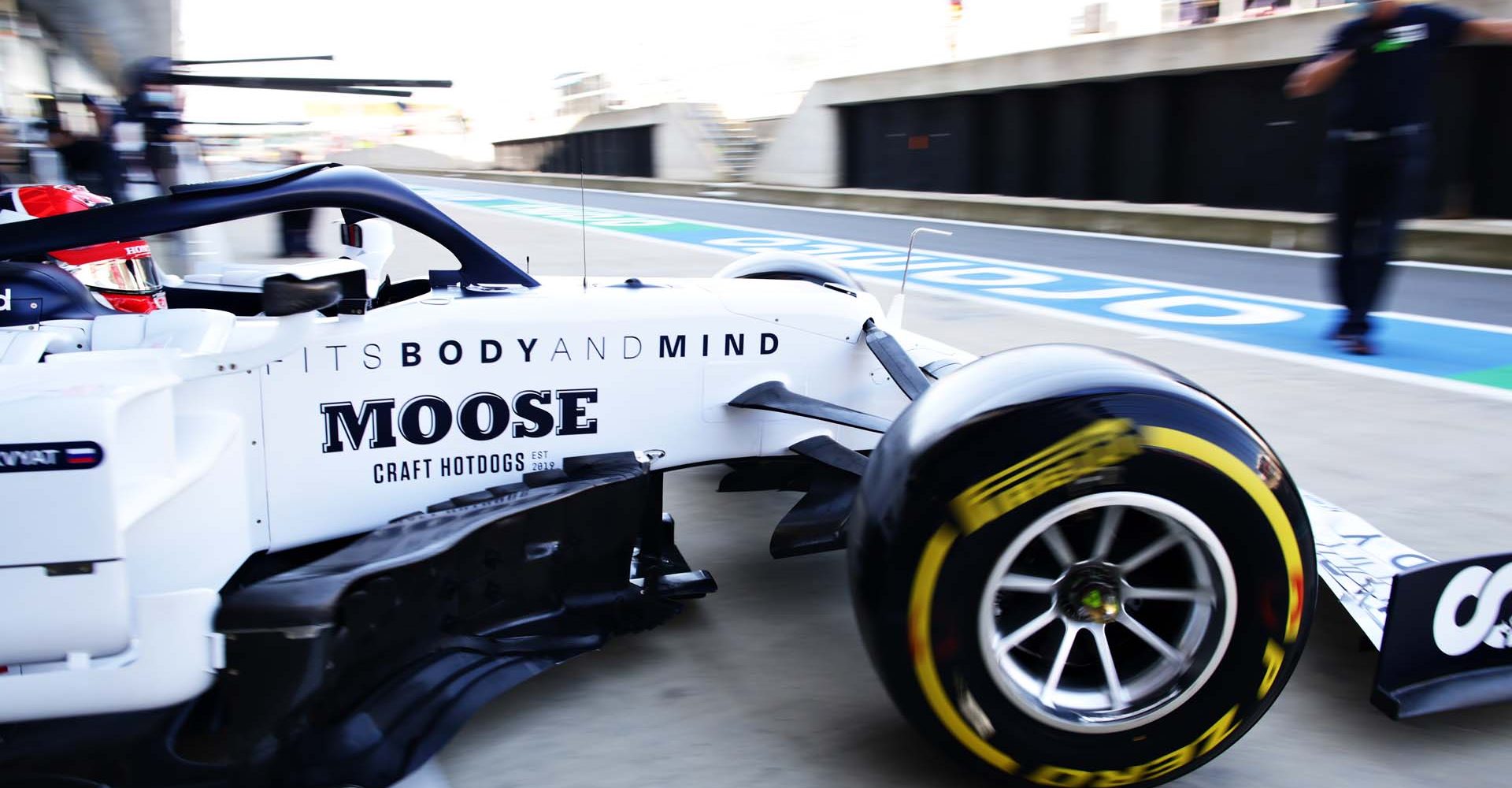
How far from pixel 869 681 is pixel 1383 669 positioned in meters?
1.08

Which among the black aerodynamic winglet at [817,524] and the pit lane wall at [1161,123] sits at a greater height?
the pit lane wall at [1161,123]

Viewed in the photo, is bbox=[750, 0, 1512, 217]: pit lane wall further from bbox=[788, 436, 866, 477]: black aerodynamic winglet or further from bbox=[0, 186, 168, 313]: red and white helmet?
bbox=[0, 186, 168, 313]: red and white helmet

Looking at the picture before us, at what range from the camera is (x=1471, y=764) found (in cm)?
221

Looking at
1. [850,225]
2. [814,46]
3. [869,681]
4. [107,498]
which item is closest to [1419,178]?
[869,681]

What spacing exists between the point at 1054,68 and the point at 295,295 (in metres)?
16.7

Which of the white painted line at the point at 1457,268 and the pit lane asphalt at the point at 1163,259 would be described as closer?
the pit lane asphalt at the point at 1163,259

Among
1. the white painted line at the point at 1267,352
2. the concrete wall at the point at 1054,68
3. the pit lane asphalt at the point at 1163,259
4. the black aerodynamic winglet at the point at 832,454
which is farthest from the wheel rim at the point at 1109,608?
the concrete wall at the point at 1054,68

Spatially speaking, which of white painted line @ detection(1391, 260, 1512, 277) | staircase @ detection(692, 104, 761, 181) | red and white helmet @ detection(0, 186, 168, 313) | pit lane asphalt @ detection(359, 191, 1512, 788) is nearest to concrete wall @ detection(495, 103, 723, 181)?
staircase @ detection(692, 104, 761, 181)

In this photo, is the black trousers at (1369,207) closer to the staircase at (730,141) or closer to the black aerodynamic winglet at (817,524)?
the black aerodynamic winglet at (817,524)

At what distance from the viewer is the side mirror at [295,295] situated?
223 centimetres

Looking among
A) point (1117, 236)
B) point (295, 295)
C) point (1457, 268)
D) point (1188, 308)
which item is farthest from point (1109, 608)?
point (1117, 236)

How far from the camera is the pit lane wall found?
461 inches

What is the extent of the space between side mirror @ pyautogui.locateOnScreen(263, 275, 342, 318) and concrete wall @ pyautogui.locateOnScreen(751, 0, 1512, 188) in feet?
39.3

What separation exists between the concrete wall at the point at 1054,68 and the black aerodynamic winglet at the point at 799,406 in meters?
10.8
